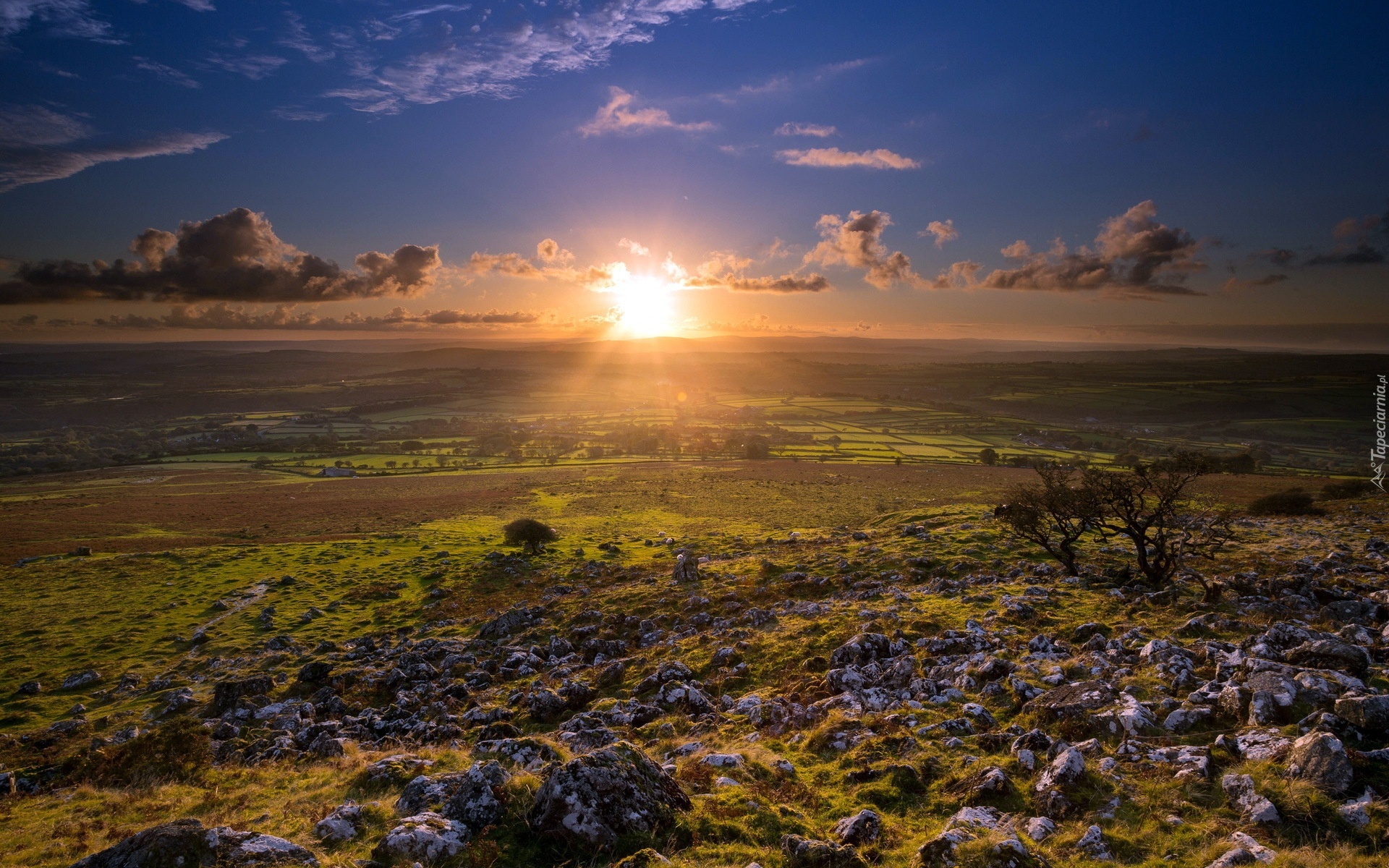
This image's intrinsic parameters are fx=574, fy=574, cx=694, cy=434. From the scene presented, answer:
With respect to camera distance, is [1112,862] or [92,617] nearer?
[1112,862]

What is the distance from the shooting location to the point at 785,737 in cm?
1605

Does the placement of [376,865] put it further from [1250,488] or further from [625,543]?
[1250,488]

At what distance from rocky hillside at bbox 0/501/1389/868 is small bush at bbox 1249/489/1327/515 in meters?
25.5

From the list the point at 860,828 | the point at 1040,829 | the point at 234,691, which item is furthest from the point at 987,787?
the point at 234,691

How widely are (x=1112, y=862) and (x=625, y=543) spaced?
5016 cm

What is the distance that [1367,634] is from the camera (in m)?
16.6

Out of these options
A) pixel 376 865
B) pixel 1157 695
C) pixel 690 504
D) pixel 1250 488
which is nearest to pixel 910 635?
pixel 1157 695

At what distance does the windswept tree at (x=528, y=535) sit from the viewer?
55.4 meters

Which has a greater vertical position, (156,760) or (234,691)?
(156,760)

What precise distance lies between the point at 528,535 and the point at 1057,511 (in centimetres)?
4381

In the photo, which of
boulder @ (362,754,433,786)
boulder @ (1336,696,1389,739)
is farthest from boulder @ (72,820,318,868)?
boulder @ (1336,696,1389,739)

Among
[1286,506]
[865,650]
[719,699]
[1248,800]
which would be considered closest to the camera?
[1248,800]

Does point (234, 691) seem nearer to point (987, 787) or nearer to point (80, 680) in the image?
point (80, 680)

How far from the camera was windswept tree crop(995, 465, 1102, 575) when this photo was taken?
30.0 m
